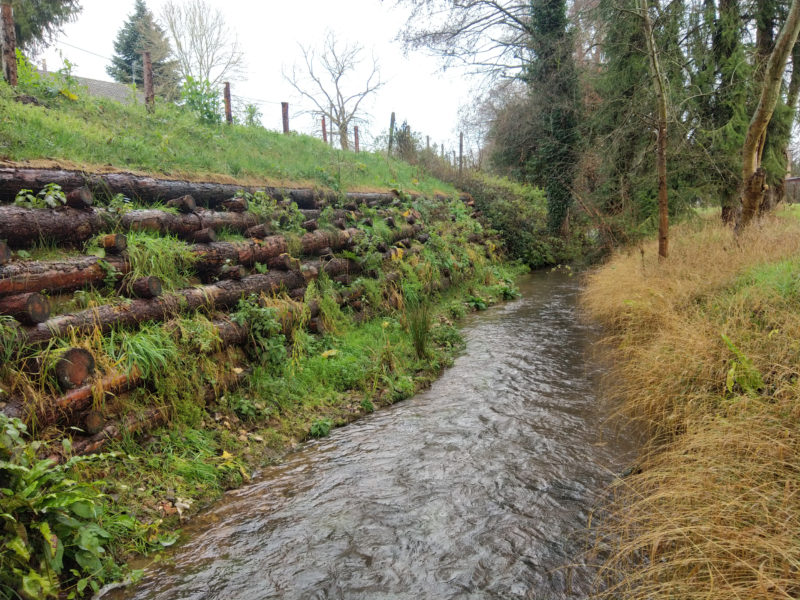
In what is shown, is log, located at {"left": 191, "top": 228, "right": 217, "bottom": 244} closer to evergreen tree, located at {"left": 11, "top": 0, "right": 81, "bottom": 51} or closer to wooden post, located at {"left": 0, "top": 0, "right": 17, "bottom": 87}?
wooden post, located at {"left": 0, "top": 0, "right": 17, "bottom": 87}

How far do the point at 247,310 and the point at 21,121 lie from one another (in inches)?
168

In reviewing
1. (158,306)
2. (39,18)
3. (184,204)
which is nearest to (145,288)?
(158,306)

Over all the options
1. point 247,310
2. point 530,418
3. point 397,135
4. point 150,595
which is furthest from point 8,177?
point 397,135

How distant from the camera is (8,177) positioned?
482 centimetres

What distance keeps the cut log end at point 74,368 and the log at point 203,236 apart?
260cm

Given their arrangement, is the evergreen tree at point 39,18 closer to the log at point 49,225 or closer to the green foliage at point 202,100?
the green foliage at point 202,100

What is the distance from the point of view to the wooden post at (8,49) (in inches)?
309

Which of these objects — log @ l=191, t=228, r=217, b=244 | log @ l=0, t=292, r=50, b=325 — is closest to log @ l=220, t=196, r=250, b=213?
log @ l=191, t=228, r=217, b=244

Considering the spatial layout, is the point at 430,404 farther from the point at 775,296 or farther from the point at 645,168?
the point at 645,168

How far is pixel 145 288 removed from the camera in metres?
4.87

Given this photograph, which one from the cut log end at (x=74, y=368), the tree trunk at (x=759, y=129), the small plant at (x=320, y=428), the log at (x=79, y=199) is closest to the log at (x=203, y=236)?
the log at (x=79, y=199)

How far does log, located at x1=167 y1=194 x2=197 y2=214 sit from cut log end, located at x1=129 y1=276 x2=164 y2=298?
176cm

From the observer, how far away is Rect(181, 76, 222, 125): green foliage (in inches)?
405

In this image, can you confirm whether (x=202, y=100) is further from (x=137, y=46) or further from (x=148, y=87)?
(x=137, y=46)
